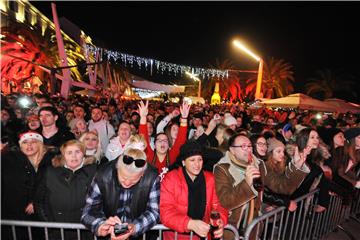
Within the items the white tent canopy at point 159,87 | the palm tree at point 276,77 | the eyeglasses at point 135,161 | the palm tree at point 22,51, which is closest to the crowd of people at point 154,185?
the eyeglasses at point 135,161

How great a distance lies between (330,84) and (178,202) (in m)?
57.9

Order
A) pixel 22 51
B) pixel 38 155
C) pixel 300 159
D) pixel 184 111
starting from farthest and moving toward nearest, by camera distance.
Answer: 1. pixel 22 51
2. pixel 184 111
3. pixel 38 155
4. pixel 300 159

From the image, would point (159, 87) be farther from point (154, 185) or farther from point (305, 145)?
point (154, 185)

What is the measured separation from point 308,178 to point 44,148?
3755 mm

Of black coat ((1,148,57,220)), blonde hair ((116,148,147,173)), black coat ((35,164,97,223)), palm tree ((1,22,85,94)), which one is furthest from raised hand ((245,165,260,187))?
palm tree ((1,22,85,94))

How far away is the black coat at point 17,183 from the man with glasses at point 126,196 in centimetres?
96

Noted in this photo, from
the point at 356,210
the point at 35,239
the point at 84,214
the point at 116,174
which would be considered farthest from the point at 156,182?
the point at 356,210

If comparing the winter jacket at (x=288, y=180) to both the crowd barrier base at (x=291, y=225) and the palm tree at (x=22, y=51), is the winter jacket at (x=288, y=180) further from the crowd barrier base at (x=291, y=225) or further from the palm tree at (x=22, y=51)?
the palm tree at (x=22, y=51)

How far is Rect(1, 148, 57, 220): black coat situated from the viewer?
12.3 ft

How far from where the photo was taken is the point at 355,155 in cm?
591

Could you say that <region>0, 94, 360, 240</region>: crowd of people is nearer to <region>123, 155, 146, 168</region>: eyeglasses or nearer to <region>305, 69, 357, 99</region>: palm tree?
<region>123, 155, 146, 168</region>: eyeglasses

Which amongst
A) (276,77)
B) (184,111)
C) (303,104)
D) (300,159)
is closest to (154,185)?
(300,159)

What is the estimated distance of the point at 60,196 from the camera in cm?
360

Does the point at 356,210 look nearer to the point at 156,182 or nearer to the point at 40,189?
the point at 156,182
